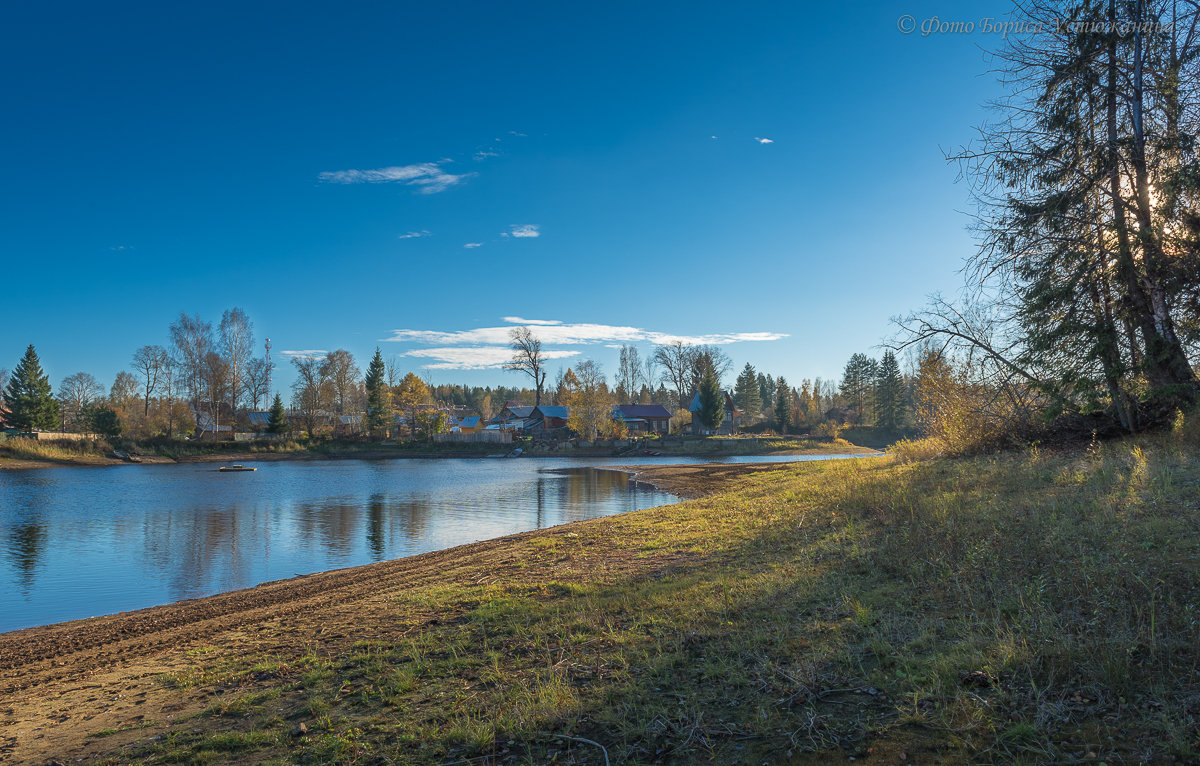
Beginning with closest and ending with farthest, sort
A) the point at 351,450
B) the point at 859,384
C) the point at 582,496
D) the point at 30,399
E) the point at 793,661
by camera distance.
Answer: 1. the point at 793,661
2. the point at 582,496
3. the point at 30,399
4. the point at 351,450
5. the point at 859,384

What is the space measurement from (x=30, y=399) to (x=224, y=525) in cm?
5953

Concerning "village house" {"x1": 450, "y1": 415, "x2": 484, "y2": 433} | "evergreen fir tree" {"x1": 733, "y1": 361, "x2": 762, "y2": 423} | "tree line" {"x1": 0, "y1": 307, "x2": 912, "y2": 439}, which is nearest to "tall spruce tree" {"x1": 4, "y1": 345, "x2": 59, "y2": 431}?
"tree line" {"x1": 0, "y1": 307, "x2": 912, "y2": 439}

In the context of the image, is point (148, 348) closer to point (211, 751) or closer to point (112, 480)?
point (112, 480)

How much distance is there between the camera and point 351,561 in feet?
51.0

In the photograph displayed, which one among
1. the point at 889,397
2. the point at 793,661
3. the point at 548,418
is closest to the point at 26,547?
the point at 793,661

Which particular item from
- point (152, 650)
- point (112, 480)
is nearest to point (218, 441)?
point (112, 480)

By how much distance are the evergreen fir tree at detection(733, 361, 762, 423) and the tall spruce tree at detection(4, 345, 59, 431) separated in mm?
94098

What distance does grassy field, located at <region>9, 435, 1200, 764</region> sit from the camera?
3.64 meters

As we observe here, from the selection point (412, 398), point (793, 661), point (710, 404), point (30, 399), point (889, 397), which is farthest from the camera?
point (889, 397)

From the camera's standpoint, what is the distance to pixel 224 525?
2147 centimetres

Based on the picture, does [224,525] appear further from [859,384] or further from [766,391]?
[766,391]

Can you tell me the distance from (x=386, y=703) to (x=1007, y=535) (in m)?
7.33

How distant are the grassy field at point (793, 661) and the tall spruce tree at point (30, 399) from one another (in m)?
75.1

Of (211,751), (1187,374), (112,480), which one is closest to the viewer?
(211,751)
